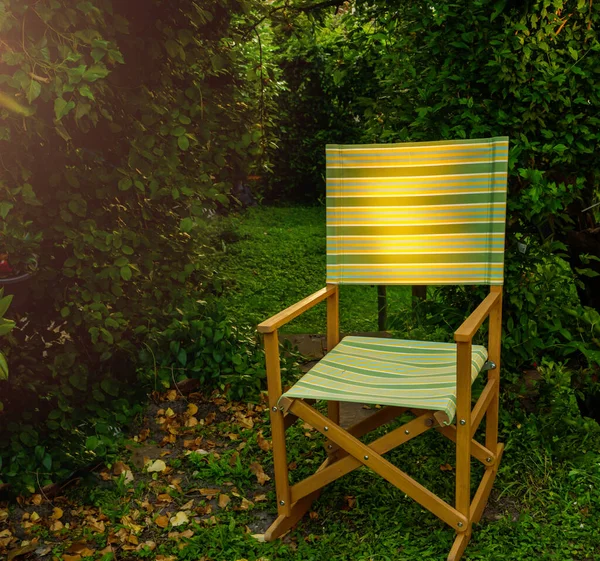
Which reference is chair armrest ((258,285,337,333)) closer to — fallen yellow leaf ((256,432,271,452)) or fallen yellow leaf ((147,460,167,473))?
fallen yellow leaf ((256,432,271,452))

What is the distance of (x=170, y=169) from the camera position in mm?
3303

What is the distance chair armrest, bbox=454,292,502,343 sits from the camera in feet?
7.04

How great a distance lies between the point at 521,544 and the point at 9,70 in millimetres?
2459

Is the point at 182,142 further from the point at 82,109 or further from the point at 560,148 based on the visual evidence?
the point at 560,148

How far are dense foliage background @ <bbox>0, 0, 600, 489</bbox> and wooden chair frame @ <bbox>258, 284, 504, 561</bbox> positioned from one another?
2.09 ft

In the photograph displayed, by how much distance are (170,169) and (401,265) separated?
1.16 m

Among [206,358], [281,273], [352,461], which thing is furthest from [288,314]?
[281,273]

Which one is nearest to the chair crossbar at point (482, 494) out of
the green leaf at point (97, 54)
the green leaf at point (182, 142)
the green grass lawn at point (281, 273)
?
the green leaf at point (182, 142)

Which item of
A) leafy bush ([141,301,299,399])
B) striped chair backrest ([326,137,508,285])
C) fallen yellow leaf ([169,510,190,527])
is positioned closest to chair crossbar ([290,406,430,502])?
fallen yellow leaf ([169,510,190,527])

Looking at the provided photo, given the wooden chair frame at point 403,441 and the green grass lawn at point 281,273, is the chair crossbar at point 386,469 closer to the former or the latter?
the wooden chair frame at point 403,441

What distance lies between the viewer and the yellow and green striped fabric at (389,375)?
88.8 inches

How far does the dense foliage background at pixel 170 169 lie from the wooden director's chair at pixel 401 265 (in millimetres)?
356

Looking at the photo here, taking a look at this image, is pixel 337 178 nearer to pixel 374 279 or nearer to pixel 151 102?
pixel 374 279

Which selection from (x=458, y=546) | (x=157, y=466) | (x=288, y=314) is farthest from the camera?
(x=157, y=466)
